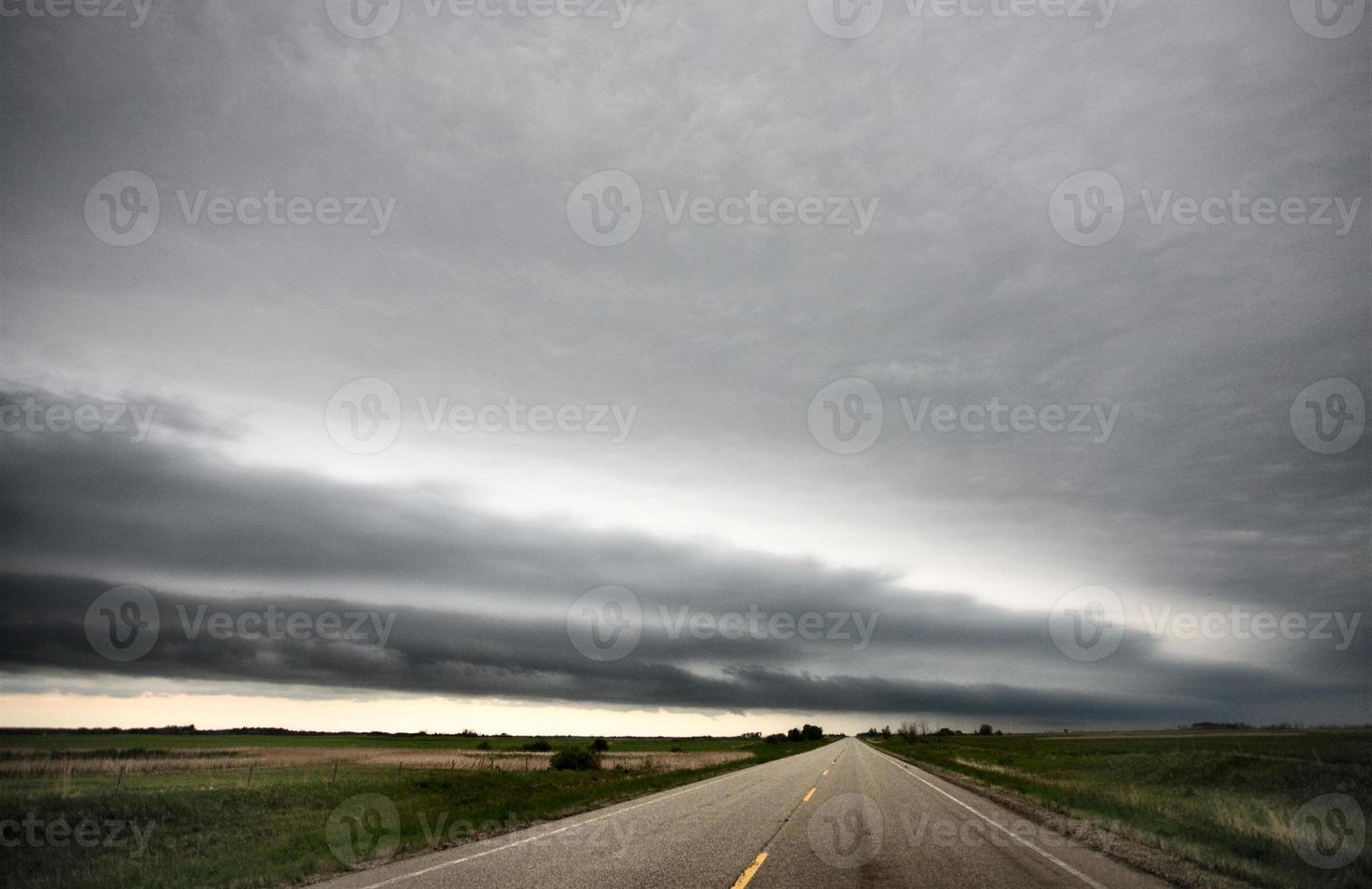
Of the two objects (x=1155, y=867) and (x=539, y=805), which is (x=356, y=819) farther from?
(x=1155, y=867)

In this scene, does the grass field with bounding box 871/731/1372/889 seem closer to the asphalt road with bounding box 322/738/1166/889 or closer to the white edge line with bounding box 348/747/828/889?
the asphalt road with bounding box 322/738/1166/889

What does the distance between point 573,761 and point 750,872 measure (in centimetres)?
4479

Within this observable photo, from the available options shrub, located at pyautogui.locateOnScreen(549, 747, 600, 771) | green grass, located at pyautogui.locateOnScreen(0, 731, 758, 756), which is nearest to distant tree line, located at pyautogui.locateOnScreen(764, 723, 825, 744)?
green grass, located at pyautogui.locateOnScreen(0, 731, 758, 756)

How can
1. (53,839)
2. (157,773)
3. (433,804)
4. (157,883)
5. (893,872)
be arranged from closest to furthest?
(893,872) < (157,883) < (53,839) < (433,804) < (157,773)

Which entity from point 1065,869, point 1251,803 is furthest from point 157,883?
point 1251,803

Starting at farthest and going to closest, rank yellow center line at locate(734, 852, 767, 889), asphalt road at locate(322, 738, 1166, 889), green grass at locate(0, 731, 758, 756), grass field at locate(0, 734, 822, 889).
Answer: green grass at locate(0, 731, 758, 756)
grass field at locate(0, 734, 822, 889)
asphalt road at locate(322, 738, 1166, 889)
yellow center line at locate(734, 852, 767, 889)

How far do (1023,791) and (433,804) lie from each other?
2057 cm

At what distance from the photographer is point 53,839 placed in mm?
20031

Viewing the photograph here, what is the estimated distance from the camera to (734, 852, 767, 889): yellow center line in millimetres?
9820

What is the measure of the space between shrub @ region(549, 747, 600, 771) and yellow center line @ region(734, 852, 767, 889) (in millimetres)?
40868

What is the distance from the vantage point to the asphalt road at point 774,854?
10102 mm

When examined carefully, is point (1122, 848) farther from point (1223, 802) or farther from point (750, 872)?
point (1223, 802)

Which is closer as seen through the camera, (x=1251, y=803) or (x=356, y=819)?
(x=356, y=819)

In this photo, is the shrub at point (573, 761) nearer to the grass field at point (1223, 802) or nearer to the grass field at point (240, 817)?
the grass field at point (240, 817)
